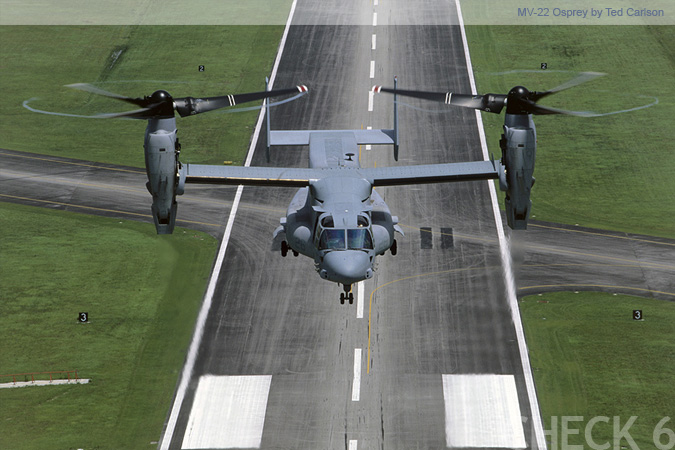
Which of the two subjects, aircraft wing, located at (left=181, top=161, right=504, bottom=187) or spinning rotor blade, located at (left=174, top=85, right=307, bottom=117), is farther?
aircraft wing, located at (left=181, top=161, right=504, bottom=187)

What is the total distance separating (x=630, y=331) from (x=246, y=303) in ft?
80.9

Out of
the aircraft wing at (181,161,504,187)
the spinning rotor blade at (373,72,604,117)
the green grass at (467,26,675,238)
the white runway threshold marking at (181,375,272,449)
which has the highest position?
the spinning rotor blade at (373,72,604,117)

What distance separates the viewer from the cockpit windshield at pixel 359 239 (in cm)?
5750

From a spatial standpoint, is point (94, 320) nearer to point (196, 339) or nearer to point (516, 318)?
point (196, 339)

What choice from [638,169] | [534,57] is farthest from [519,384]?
[534,57]

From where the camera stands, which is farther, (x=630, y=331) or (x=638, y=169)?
(x=638, y=169)

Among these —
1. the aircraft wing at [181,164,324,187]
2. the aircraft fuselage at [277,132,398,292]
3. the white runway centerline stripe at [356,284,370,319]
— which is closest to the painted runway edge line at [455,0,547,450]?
the white runway centerline stripe at [356,284,370,319]

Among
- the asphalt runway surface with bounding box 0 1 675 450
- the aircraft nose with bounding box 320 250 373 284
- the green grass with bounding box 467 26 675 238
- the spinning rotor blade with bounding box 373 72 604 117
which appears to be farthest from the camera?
the green grass with bounding box 467 26 675 238

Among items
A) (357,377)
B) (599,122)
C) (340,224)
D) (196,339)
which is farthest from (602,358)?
(599,122)

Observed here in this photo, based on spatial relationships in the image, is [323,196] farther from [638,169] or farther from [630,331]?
[638,169]

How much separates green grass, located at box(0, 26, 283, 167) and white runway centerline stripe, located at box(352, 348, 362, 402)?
102 ft

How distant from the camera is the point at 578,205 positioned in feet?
272

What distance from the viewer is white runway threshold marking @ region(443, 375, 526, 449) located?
2270 inches

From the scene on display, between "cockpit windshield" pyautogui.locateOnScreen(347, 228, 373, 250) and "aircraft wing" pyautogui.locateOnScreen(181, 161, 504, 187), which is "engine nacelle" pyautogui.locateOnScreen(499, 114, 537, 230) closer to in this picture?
"aircraft wing" pyautogui.locateOnScreen(181, 161, 504, 187)
